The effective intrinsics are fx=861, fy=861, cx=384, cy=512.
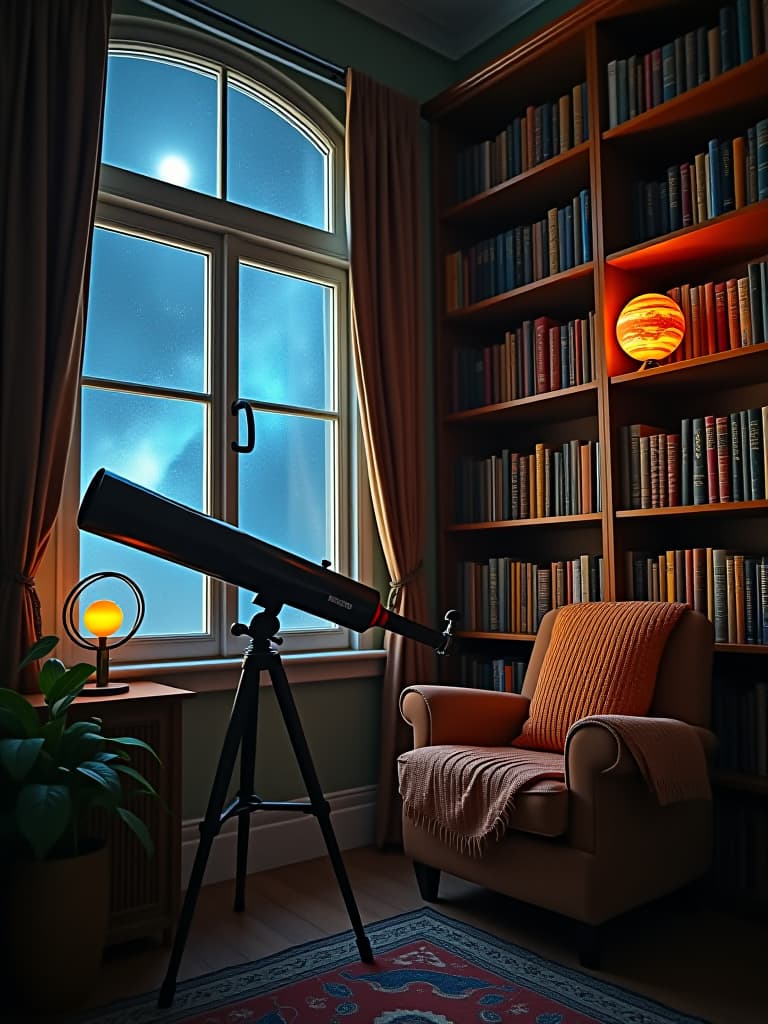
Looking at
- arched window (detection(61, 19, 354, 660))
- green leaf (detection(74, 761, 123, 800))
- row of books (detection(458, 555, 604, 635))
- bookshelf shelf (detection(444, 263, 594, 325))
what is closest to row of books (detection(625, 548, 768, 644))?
row of books (detection(458, 555, 604, 635))

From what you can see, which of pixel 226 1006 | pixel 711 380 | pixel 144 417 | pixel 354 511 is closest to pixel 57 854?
pixel 226 1006

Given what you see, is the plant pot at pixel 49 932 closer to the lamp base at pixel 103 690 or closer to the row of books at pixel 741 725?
the lamp base at pixel 103 690

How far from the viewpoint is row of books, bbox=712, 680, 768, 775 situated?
104 inches

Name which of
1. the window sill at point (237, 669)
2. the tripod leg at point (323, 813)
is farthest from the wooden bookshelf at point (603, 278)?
the tripod leg at point (323, 813)

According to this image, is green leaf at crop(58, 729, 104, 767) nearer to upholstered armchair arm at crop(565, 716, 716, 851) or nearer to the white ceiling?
upholstered armchair arm at crop(565, 716, 716, 851)

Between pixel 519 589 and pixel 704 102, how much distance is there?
183cm

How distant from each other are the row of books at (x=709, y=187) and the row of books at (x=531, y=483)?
2.70 ft

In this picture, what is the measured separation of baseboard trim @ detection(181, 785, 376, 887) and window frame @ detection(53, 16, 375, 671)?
52cm

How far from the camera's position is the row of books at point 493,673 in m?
3.38

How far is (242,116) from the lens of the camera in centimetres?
339

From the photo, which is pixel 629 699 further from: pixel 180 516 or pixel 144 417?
pixel 144 417

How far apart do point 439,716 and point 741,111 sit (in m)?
2.23

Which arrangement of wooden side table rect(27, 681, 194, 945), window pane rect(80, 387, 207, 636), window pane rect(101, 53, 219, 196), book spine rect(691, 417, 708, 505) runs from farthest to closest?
window pane rect(101, 53, 219, 196), window pane rect(80, 387, 207, 636), book spine rect(691, 417, 708, 505), wooden side table rect(27, 681, 194, 945)

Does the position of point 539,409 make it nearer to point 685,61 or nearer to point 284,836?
point 685,61
